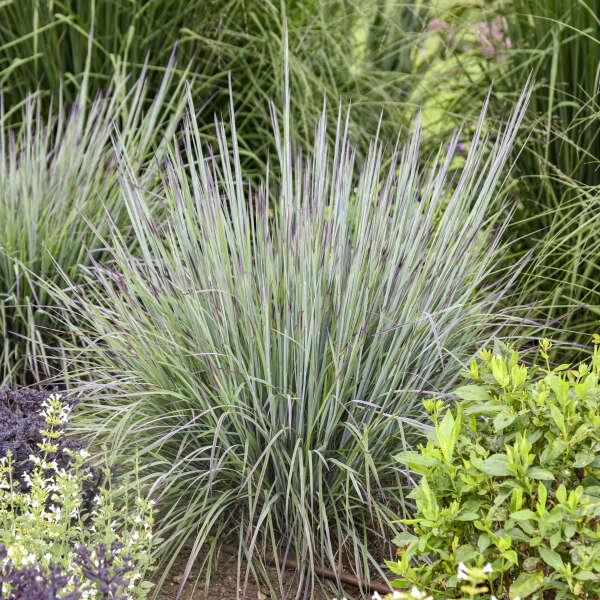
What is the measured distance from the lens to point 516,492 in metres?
1.69

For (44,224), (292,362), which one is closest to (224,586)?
(292,362)

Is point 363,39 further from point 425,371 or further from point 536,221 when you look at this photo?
point 425,371

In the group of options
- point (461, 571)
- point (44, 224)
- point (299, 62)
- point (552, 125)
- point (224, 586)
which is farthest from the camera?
point (299, 62)

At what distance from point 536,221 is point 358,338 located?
6.16 feet

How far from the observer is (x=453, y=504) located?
175 cm

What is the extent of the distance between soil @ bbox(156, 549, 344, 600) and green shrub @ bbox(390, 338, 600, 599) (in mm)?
575

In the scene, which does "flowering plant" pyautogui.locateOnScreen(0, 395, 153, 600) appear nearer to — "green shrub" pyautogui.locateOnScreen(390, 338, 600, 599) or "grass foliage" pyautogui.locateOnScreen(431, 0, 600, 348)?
"green shrub" pyautogui.locateOnScreen(390, 338, 600, 599)

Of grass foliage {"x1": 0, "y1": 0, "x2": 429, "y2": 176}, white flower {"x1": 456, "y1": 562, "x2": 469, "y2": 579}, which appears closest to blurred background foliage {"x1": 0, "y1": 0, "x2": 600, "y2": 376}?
grass foliage {"x1": 0, "y1": 0, "x2": 429, "y2": 176}

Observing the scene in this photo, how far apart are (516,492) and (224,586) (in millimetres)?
1037

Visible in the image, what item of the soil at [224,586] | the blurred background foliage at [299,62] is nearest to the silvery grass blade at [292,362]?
the soil at [224,586]

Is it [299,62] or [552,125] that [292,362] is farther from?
[299,62]

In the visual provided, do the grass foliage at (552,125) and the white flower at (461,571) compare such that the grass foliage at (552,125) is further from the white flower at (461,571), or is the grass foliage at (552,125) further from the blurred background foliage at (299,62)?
the white flower at (461,571)

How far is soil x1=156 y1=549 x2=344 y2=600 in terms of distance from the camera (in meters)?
2.35

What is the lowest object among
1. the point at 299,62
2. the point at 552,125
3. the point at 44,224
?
the point at 44,224
